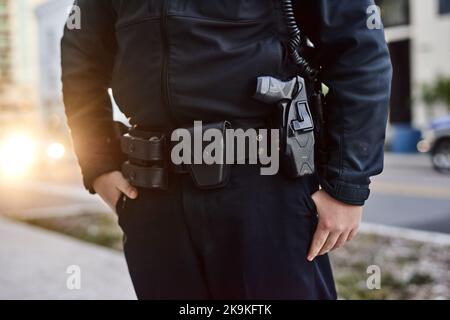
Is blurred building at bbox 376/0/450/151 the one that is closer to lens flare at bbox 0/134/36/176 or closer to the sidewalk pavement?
lens flare at bbox 0/134/36/176

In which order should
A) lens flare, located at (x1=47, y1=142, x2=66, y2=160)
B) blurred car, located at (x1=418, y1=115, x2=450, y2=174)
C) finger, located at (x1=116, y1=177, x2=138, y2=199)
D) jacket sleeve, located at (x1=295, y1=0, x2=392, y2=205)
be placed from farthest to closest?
lens flare, located at (x1=47, y1=142, x2=66, y2=160), blurred car, located at (x1=418, y1=115, x2=450, y2=174), finger, located at (x1=116, y1=177, x2=138, y2=199), jacket sleeve, located at (x1=295, y1=0, x2=392, y2=205)

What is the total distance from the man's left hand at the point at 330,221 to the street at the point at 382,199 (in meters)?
4.62

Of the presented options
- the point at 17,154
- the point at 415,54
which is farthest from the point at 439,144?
the point at 17,154

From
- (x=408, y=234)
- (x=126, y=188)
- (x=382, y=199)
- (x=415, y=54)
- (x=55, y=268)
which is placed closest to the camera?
(x=126, y=188)

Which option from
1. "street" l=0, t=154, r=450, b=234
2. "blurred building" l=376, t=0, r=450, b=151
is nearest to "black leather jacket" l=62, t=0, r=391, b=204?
"street" l=0, t=154, r=450, b=234

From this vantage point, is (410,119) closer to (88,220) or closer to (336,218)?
(88,220)

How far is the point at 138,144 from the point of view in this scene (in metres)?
1.61

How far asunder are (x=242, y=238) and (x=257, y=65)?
16.6 inches

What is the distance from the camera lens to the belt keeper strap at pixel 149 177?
61.1 inches

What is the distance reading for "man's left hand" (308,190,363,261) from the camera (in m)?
1.45

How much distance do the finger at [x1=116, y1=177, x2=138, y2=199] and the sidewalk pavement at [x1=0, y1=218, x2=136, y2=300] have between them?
54.3 inches

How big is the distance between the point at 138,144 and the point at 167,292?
0.40 metres

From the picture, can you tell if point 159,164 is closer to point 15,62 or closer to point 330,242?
point 330,242

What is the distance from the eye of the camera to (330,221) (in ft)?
4.74
